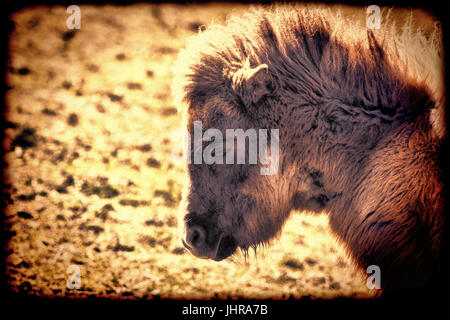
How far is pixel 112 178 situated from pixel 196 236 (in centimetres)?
221

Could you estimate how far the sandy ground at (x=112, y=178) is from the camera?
2824 mm

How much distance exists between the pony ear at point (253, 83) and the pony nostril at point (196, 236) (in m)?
0.88

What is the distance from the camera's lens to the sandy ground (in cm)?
282

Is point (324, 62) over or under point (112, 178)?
over

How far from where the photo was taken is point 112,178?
3633 millimetres

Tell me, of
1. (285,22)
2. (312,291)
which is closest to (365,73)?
(285,22)

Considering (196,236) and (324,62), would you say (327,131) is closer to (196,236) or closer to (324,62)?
(324,62)
